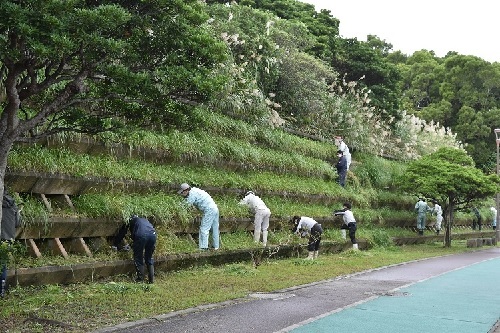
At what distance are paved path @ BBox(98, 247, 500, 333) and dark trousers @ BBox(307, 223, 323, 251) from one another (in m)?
2.75

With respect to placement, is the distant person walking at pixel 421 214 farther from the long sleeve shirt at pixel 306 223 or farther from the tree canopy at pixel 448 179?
the long sleeve shirt at pixel 306 223

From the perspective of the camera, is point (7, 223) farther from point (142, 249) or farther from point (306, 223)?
point (306, 223)

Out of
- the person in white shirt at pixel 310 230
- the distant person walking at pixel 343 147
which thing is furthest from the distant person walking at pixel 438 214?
the person in white shirt at pixel 310 230

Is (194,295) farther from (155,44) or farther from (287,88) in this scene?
(287,88)

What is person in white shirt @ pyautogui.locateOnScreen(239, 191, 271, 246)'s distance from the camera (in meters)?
15.9

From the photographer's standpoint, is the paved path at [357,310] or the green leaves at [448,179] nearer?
the paved path at [357,310]

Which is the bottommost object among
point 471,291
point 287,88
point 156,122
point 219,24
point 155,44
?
point 471,291

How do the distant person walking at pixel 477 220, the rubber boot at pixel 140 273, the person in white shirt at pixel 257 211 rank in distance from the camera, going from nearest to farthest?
the rubber boot at pixel 140 273, the person in white shirt at pixel 257 211, the distant person walking at pixel 477 220

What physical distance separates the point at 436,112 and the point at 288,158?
1097 inches

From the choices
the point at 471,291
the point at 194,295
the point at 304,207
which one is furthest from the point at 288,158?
the point at 194,295

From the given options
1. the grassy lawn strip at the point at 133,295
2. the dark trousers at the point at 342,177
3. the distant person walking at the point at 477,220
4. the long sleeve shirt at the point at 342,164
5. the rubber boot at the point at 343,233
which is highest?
the long sleeve shirt at the point at 342,164

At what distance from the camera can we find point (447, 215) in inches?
1023

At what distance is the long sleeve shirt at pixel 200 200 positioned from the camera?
13523mm

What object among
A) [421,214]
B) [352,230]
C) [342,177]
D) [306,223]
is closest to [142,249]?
[306,223]
